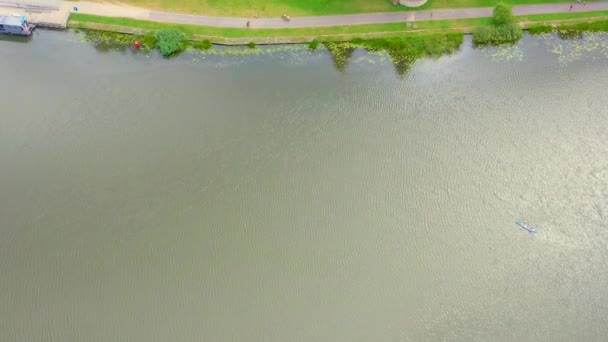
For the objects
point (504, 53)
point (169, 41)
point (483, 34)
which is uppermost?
point (169, 41)

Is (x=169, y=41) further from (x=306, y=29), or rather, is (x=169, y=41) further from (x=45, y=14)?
(x=45, y=14)

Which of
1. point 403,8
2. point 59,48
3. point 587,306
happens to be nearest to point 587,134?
point 587,306

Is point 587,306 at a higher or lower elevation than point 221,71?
lower

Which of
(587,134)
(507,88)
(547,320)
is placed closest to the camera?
(547,320)

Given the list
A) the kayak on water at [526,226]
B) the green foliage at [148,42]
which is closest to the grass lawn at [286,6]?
the green foliage at [148,42]

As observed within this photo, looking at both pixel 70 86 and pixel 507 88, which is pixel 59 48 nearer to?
pixel 70 86

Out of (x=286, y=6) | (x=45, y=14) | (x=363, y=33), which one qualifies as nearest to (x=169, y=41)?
(x=286, y=6)

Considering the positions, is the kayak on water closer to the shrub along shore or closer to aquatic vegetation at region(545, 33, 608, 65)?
the shrub along shore
